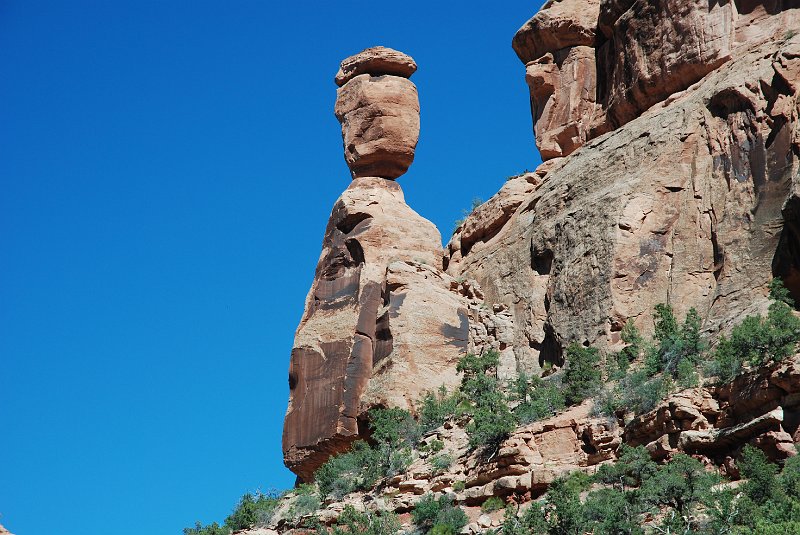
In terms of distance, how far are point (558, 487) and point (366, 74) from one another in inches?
1012

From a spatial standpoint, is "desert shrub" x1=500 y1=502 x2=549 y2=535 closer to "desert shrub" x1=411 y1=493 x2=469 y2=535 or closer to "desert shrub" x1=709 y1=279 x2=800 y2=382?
"desert shrub" x1=411 y1=493 x2=469 y2=535

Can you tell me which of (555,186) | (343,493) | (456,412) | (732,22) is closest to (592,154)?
(555,186)

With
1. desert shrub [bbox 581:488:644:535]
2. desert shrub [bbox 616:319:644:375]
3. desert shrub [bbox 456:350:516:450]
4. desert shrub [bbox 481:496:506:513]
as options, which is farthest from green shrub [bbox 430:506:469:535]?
desert shrub [bbox 616:319:644:375]

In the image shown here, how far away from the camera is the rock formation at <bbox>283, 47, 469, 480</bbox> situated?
175 ft

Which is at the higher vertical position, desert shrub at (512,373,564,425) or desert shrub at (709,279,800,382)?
desert shrub at (512,373,564,425)

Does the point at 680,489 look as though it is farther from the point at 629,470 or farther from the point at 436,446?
the point at 436,446

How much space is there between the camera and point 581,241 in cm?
4966

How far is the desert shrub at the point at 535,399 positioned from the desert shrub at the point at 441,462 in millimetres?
2202

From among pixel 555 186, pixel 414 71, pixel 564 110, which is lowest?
pixel 555 186

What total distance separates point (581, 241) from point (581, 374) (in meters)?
5.54

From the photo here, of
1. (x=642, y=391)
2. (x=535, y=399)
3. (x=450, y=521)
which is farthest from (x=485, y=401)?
(x=642, y=391)

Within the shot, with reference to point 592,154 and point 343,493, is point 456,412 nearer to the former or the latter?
point 343,493

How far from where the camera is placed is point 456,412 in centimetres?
A: 4928

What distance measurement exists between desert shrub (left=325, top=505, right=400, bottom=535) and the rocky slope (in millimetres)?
1070
